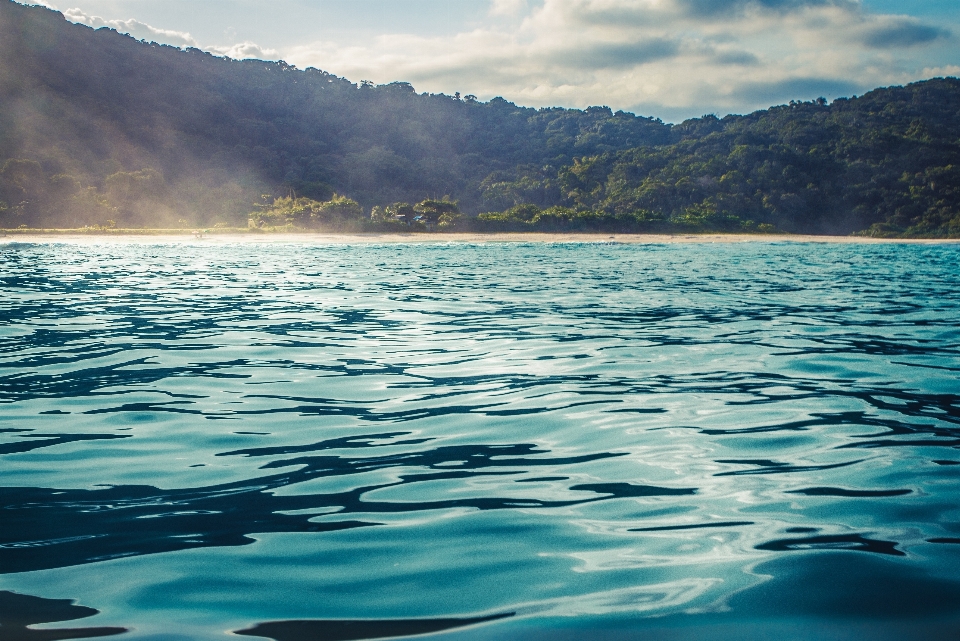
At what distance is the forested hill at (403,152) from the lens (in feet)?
161

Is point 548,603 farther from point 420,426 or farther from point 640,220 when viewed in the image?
point 640,220

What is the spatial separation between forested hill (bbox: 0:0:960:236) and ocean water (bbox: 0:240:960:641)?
36100mm

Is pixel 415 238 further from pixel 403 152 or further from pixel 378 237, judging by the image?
pixel 403 152

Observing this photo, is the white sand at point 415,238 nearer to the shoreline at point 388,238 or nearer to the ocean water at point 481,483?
the shoreline at point 388,238

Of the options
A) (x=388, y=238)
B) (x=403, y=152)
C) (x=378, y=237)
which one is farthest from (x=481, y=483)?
(x=403, y=152)

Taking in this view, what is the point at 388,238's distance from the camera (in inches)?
1452

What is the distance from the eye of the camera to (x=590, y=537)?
2.49 metres

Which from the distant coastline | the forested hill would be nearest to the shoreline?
the distant coastline

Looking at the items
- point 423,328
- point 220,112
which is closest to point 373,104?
point 220,112

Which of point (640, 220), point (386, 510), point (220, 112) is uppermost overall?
point (220, 112)

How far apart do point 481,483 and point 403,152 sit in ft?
268

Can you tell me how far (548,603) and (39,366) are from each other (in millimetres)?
5679

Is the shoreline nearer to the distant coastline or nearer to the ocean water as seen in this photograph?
the distant coastline

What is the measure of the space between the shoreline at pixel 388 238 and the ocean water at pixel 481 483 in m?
28.7
